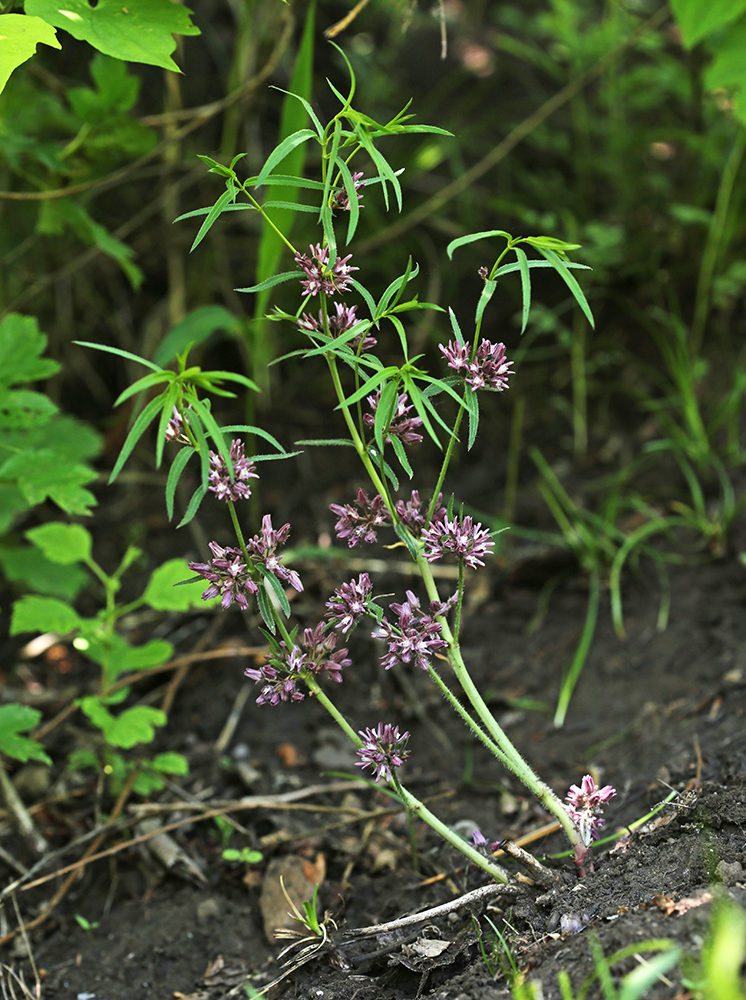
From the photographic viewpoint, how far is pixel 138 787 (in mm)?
1849

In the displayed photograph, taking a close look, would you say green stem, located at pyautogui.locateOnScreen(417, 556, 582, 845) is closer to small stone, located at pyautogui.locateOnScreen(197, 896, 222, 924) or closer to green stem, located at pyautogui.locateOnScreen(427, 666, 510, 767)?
green stem, located at pyautogui.locateOnScreen(427, 666, 510, 767)

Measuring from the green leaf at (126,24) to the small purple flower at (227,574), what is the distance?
0.78 meters

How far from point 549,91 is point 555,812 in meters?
3.26

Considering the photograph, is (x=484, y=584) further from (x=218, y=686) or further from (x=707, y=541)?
(x=218, y=686)

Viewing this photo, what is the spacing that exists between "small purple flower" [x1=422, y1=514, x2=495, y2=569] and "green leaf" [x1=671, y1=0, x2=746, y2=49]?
148 cm

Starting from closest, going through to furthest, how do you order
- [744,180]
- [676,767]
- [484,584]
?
[676,767] < [484,584] < [744,180]

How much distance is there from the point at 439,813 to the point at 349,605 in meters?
0.83

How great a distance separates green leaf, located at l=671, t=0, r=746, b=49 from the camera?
1996 millimetres

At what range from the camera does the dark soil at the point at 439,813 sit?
1253mm

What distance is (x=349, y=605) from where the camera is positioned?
1.21 metres

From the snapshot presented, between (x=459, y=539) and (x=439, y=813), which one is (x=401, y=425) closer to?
(x=459, y=539)

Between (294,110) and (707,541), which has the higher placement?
(294,110)

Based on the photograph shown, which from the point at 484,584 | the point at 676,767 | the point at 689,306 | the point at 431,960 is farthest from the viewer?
the point at 689,306

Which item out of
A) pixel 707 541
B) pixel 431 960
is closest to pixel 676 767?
pixel 431 960
